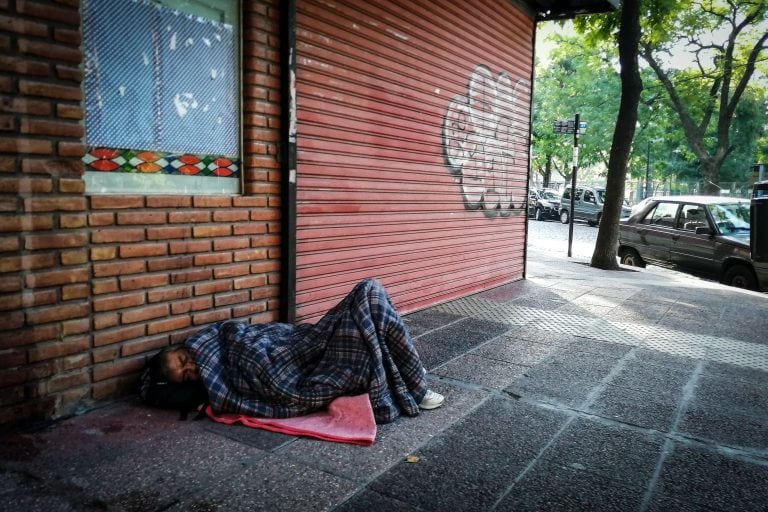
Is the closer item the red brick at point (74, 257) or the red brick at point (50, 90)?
the red brick at point (50, 90)

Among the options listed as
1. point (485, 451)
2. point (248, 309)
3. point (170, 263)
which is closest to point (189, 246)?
point (170, 263)

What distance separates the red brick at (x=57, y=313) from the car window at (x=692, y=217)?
9202mm

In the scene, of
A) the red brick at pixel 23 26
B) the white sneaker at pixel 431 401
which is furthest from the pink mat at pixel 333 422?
the red brick at pixel 23 26

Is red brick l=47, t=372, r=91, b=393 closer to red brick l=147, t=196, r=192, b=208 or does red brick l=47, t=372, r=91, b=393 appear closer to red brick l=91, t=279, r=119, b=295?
red brick l=91, t=279, r=119, b=295

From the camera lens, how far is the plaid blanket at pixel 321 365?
3277 millimetres

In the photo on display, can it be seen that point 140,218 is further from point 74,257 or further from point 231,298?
point 231,298

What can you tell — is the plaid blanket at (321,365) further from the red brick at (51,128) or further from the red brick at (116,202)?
the red brick at (51,128)

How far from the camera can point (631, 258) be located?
11258 millimetres

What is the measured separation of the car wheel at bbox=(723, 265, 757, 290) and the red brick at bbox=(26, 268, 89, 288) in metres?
8.95

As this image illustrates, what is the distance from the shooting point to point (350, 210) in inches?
211

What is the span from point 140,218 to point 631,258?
9983 millimetres

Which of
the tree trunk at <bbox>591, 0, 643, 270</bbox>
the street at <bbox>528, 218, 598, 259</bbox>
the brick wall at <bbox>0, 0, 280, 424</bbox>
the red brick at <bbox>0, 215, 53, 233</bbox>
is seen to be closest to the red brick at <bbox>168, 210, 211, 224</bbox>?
the brick wall at <bbox>0, 0, 280, 424</bbox>

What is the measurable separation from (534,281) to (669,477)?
6.31 meters

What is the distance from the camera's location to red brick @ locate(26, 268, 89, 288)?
301cm
